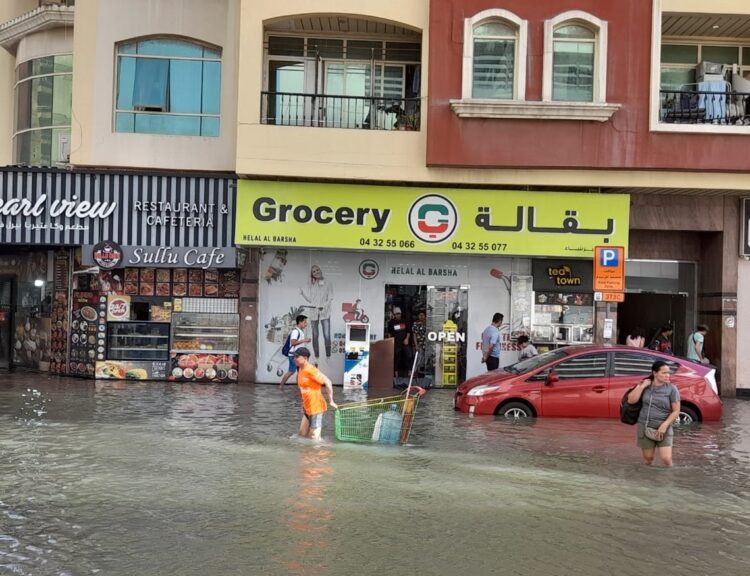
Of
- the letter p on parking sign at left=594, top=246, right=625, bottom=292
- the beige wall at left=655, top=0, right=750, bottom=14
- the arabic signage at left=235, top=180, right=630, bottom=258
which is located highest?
the beige wall at left=655, top=0, right=750, bottom=14

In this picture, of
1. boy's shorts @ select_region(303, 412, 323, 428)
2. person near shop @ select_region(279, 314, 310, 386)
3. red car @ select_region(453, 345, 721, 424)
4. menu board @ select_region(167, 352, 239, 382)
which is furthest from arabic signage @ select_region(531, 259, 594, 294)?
boy's shorts @ select_region(303, 412, 323, 428)

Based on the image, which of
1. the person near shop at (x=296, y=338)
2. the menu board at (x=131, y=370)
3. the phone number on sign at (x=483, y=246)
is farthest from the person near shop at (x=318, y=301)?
the menu board at (x=131, y=370)

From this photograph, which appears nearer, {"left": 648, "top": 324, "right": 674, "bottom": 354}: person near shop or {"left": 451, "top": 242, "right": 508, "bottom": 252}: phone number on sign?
{"left": 451, "top": 242, "right": 508, "bottom": 252}: phone number on sign

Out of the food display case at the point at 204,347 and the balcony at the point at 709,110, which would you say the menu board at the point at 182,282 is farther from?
the balcony at the point at 709,110

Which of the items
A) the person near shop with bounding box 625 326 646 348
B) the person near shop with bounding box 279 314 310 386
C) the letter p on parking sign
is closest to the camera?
the letter p on parking sign

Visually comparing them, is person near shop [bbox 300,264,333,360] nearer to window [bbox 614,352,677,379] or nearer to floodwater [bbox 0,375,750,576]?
floodwater [bbox 0,375,750,576]

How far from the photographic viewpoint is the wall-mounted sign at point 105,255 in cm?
2016

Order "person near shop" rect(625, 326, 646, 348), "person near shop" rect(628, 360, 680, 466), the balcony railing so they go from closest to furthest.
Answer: "person near shop" rect(628, 360, 680, 466) → "person near shop" rect(625, 326, 646, 348) → the balcony railing

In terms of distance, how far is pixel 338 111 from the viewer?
2127 cm

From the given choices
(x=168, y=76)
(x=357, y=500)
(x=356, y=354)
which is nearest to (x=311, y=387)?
(x=357, y=500)

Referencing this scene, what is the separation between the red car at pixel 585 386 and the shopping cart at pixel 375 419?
381 centimetres

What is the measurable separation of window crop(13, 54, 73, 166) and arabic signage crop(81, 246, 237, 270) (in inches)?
144

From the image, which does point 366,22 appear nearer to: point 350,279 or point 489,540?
point 350,279

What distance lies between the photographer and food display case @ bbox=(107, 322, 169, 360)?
21.2m
